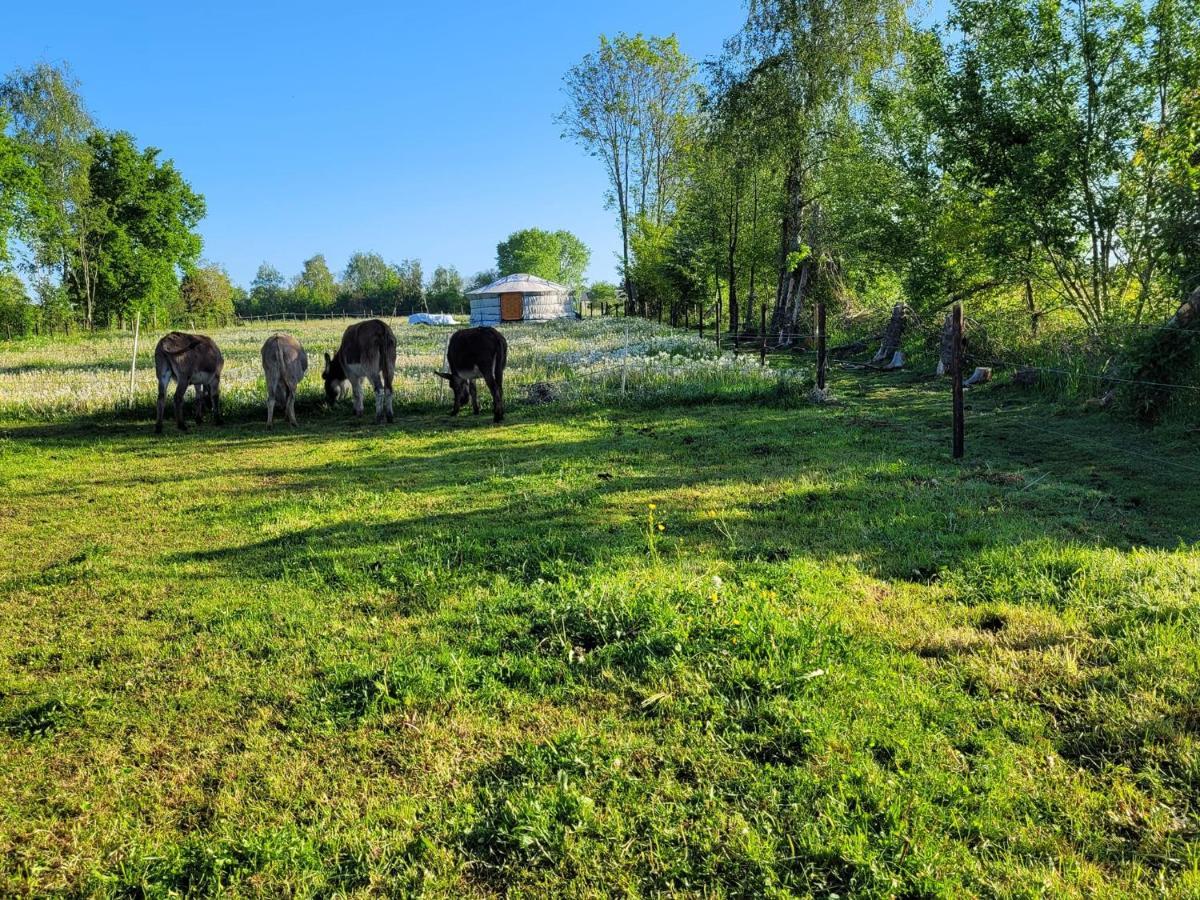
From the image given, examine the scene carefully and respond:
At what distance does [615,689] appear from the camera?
11.6 feet

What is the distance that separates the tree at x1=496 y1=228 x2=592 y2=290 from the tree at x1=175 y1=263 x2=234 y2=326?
43706 millimetres

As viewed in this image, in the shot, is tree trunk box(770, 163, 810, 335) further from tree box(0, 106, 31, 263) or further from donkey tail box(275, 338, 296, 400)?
tree box(0, 106, 31, 263)

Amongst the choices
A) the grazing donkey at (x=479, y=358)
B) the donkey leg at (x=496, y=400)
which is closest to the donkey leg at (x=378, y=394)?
the grazing donkey at (x=479, y=358)

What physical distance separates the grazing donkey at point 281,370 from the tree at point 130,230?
4033cm

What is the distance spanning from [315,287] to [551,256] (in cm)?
4279

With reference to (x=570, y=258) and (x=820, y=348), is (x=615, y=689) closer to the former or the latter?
(x=820, y=348)

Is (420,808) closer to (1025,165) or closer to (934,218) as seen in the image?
(1025,165)

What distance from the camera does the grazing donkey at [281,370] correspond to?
12539mm

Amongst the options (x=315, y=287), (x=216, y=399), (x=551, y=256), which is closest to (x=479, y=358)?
(x=216, y=399)

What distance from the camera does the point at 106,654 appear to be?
13.5ft

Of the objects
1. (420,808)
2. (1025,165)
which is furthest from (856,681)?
(1025,165)

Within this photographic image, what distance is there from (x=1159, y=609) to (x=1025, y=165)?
13.5 m

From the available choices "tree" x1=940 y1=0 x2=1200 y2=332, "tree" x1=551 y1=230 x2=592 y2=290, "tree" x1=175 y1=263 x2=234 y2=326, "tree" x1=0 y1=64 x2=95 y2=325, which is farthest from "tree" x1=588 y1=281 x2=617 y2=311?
"tree" x1=940 y1=0 x2=1200 y2=332

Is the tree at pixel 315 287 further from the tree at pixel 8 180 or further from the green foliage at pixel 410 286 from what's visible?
the tree at pixel 8 180
